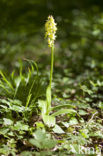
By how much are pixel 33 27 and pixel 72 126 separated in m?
3.96

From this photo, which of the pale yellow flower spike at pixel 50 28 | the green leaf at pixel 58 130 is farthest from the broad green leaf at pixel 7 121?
the pale yellow flower spike at pixel 50 28

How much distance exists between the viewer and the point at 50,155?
1.71 m

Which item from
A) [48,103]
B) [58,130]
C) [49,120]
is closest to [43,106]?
[48,103]

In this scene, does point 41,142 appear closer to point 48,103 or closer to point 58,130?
point 58,130

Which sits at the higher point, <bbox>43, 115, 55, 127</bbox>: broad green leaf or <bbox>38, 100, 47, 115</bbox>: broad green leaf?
<bbox>38, 100, 47, 115</bbox>: broad green leaf

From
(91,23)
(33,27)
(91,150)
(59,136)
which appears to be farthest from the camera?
(33,27)

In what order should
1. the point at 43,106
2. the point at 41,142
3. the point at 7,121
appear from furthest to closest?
the point at 43,106 → the point at 7,121 → the point at 41,142

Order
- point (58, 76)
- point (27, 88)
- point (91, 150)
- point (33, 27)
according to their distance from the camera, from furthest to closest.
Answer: point (33, 27)
point (58, 76)
point (27, 88)
point (91, 150)

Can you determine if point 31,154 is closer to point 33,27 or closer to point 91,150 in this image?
point 91,150

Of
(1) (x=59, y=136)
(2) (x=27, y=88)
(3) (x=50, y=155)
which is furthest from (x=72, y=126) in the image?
(2) (x=27, y=88)

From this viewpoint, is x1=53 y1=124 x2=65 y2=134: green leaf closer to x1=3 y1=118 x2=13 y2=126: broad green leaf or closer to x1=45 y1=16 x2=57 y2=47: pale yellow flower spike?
x1=3 y1=118 x2=13 y2=126: broad green leaf

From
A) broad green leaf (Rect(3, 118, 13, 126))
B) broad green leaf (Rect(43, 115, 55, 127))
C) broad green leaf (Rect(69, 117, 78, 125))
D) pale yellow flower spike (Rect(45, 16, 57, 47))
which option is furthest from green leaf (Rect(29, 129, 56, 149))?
pale yellow flower spike (Rect(45, 16, 57, 47))

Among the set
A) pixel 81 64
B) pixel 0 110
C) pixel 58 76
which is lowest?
pixel 0 110

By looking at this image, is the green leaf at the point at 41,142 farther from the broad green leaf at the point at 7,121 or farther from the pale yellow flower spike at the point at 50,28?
the pale yellow flower spike at the point at 50,28
